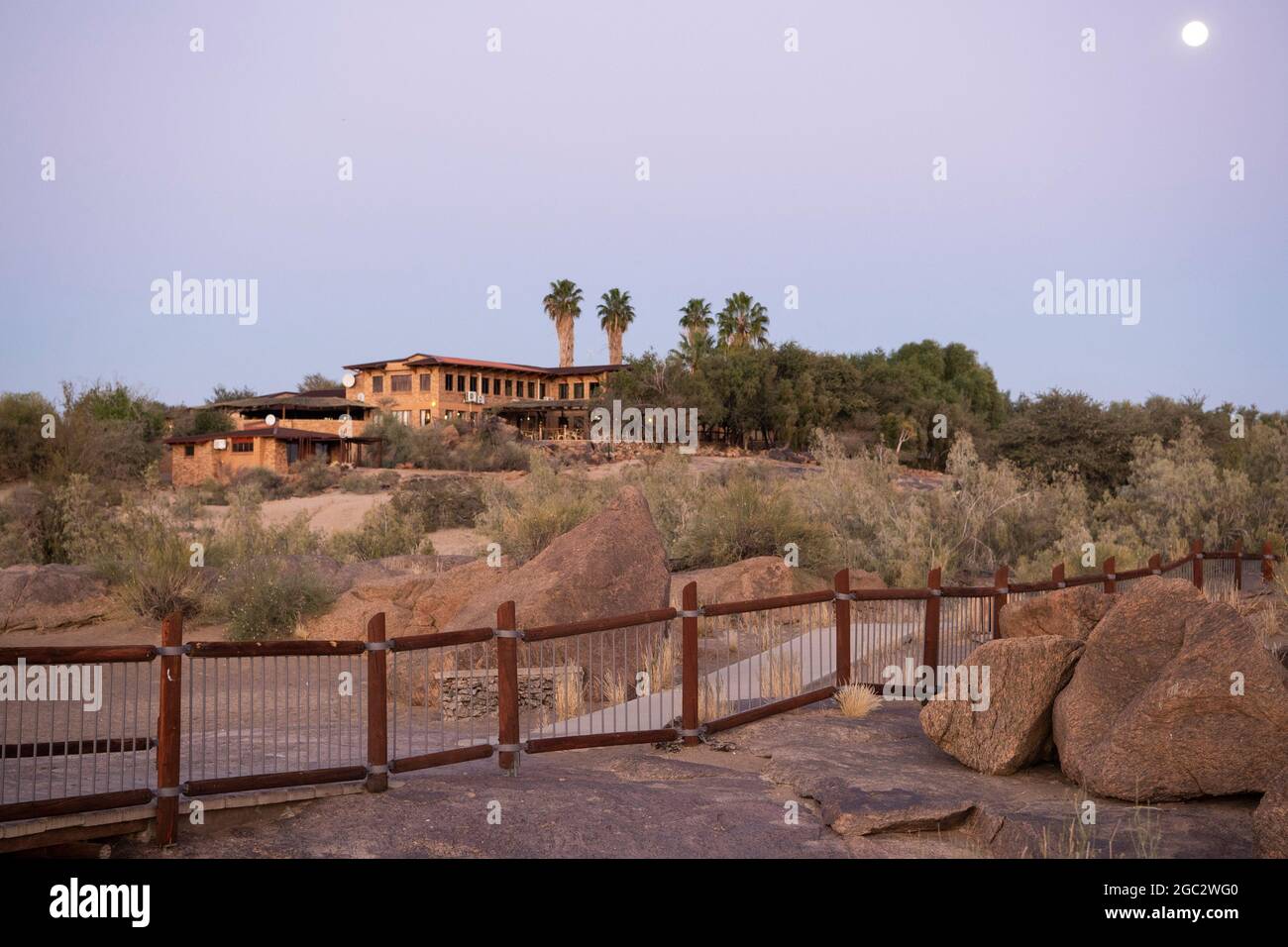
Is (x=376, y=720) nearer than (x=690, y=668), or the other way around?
(x=376, y=720)

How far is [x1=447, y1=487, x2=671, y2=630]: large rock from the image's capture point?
1338cm

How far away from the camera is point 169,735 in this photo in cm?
694

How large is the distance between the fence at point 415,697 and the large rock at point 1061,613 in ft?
2.76

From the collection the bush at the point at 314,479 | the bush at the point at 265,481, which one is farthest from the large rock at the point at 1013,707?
the bush at the point at 314,479

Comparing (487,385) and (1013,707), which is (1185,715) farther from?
(487,385)

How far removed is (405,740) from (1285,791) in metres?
6.95

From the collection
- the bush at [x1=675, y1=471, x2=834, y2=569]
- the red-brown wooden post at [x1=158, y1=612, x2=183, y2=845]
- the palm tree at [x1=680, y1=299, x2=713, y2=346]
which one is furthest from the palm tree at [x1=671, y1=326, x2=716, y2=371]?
the red-brown wooden post at [x1=158, y1=612, x2=183, y2=845]

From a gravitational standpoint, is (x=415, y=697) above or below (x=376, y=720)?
below

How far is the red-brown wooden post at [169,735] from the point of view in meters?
6.85

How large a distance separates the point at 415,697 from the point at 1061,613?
6905 mm

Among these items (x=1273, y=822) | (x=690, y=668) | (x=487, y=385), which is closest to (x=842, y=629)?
(x=690, y=668)

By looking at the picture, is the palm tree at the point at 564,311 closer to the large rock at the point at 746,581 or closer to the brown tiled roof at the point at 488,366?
the brown tiled roof at the point at 488,366

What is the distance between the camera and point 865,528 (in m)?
24.6
